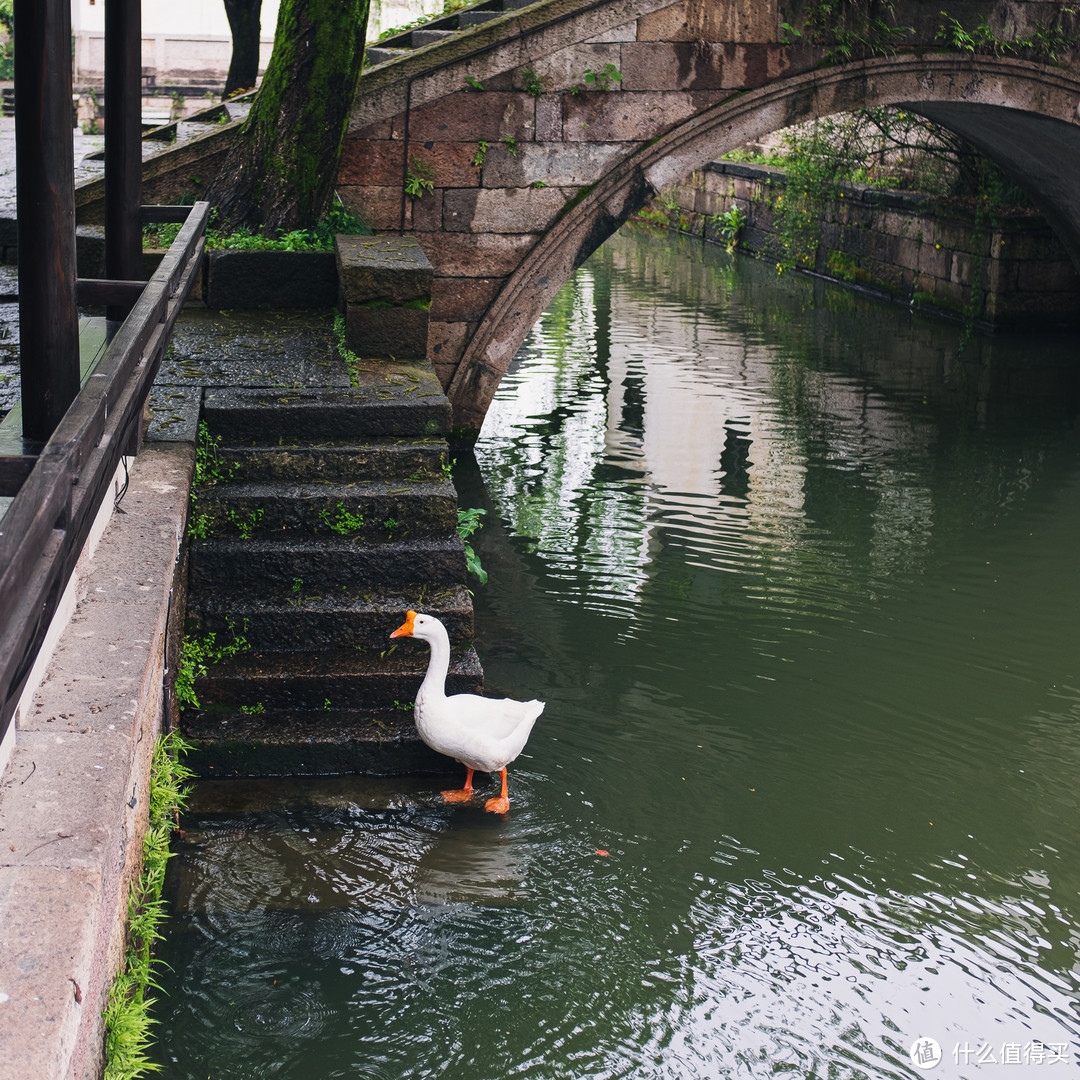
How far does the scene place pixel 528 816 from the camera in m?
4.18

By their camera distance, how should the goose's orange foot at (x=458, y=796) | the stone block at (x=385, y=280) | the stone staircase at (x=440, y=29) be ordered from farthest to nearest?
the stone staircase at (x=440, y=29) < the stone block at (x=385, y=280) < the goose's orange foot at (x=458, y=796)

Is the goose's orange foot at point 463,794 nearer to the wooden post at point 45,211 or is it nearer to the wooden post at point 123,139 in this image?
the wooden post at point 45,211

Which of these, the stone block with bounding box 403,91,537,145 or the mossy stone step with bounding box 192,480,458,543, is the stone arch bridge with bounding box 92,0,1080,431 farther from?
the mossy stone step with bounding box 192,480,458,543

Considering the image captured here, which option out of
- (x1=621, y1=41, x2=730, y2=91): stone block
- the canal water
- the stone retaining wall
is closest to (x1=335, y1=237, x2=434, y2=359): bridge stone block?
the canal water

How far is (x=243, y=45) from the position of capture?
40.4 feet

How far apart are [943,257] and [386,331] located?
10.3m

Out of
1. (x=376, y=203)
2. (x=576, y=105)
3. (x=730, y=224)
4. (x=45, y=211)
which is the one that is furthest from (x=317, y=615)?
(x=730, y=224)

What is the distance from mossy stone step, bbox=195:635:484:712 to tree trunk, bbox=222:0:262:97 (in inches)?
365

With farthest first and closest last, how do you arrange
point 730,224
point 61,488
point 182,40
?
point 182,40 → point 730,224 → point 61,488

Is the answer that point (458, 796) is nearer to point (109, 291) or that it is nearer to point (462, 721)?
point (462, 721)

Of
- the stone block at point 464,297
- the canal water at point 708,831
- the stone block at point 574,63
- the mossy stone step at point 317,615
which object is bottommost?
the canal water at point 708,831

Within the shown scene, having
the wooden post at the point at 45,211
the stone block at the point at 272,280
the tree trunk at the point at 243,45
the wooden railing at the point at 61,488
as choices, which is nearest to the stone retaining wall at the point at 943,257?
the tree trunk at the point at 243,45

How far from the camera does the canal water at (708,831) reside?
327cm

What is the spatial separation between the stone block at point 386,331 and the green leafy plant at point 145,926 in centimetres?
208
